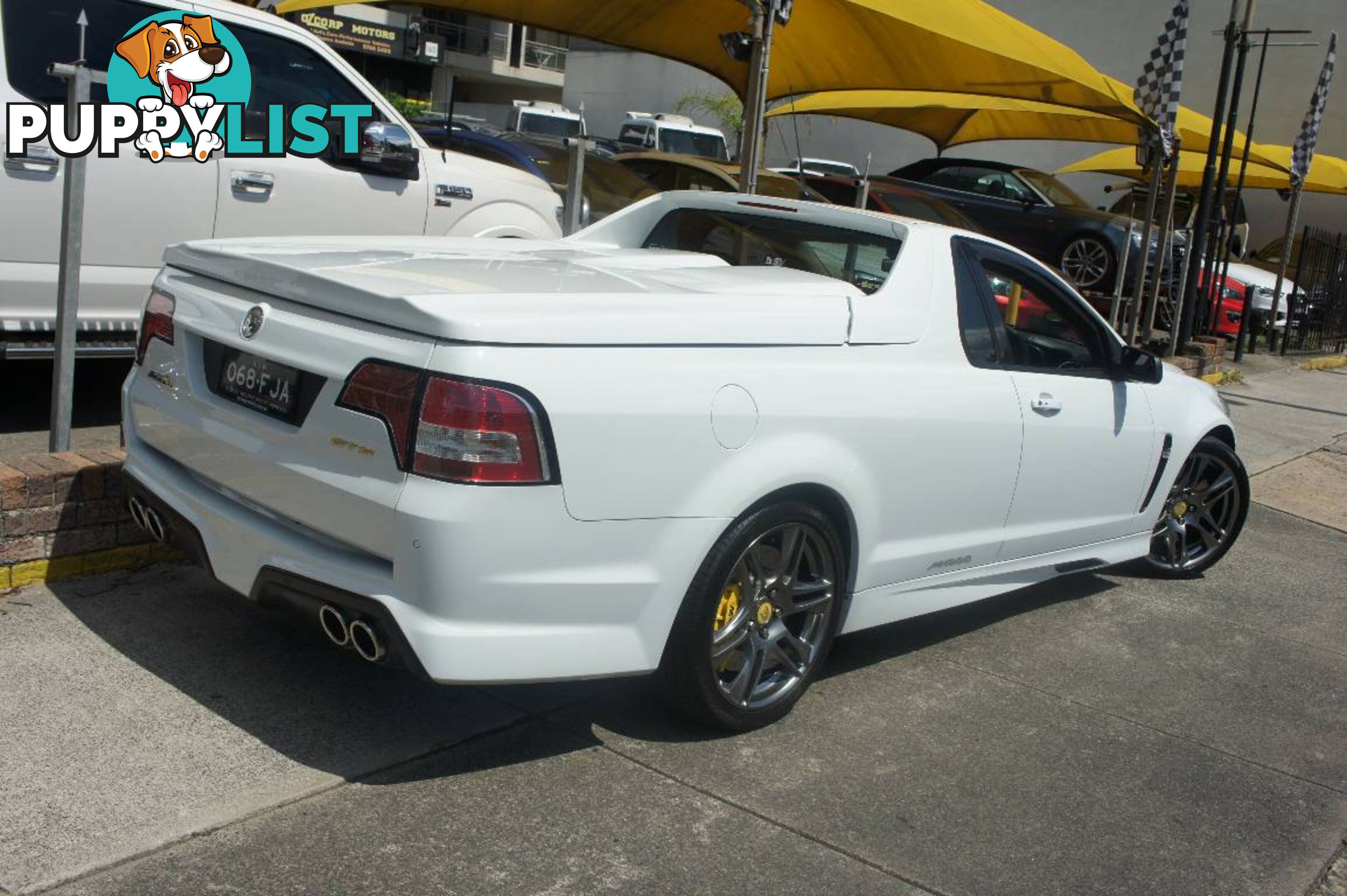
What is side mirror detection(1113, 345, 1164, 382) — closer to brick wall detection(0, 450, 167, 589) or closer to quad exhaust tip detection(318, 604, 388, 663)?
quad exhaust tip detection(318, 604, 388, 663)

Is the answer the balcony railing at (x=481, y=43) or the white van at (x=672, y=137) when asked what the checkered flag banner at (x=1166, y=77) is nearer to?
the white van at (x=672, y=137)

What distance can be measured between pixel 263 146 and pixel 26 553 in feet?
8.61

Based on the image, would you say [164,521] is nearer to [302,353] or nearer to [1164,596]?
[302,353]

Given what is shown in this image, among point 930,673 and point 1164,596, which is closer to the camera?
point 930,673

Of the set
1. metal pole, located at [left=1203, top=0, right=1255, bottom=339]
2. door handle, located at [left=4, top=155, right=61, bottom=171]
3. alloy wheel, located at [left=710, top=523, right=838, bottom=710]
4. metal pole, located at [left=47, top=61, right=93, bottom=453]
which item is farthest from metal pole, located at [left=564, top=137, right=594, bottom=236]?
metal pole, located at [left=1203, top=0, right=1255, bottom=339]

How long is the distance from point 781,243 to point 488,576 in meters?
2.31

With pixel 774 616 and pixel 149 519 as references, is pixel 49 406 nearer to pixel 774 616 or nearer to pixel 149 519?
pixel 149 519

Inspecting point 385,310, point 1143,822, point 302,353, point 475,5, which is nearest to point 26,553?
point 302,353

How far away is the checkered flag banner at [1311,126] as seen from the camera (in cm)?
1753

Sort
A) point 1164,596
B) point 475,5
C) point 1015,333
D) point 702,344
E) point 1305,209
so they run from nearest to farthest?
point 702,344
point 1015,333
point 1164,596
point 475,5
point 1305,209

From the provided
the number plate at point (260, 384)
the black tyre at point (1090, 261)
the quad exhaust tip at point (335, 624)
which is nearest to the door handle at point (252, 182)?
the number plate at point (260, 384)

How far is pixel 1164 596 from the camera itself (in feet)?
20.6

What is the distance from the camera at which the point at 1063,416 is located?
5.07m

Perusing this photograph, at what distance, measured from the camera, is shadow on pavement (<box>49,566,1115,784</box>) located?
12.2 ft
